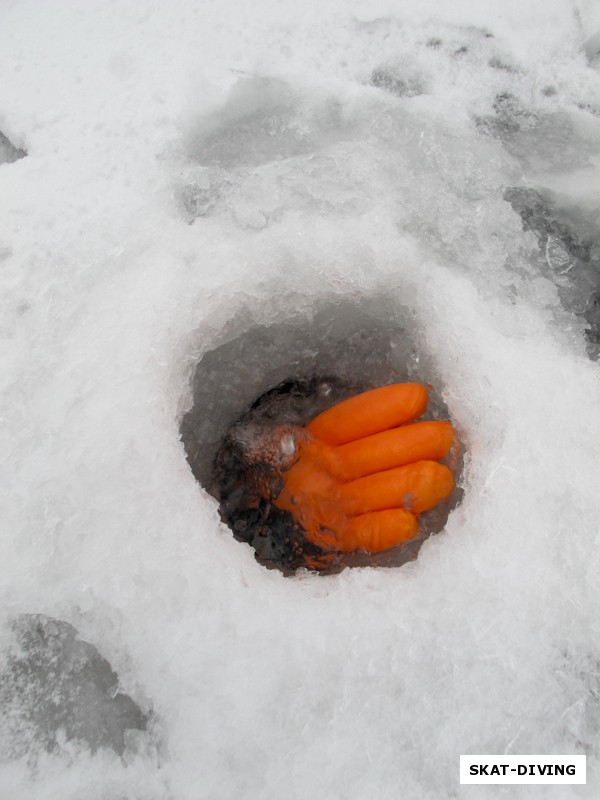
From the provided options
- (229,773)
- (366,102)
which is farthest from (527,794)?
(366,102)

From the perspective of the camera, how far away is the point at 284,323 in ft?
5.72

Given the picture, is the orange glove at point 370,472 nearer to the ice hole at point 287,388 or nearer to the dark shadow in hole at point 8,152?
the ice hole at point 287,388

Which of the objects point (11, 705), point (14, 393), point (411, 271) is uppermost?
point (14, 393)

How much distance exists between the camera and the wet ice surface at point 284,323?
1.26 metres

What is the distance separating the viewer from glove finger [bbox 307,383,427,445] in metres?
1.62

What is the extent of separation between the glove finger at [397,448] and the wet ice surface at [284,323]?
80 mm

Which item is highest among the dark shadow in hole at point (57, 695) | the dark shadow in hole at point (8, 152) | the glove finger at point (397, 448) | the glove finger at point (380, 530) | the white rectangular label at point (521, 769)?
the dark shadow in hole at point (8, 152)

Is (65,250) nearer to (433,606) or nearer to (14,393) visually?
(14,393)

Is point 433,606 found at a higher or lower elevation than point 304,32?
lower

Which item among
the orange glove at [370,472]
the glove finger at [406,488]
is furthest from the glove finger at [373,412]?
the glove finger at [406,488]

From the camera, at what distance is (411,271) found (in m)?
1.61

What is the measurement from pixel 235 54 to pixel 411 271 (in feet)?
2.72

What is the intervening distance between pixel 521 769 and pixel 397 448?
2.29 feet

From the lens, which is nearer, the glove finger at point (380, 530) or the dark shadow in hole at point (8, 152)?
the glove finger at point (380, 530)
